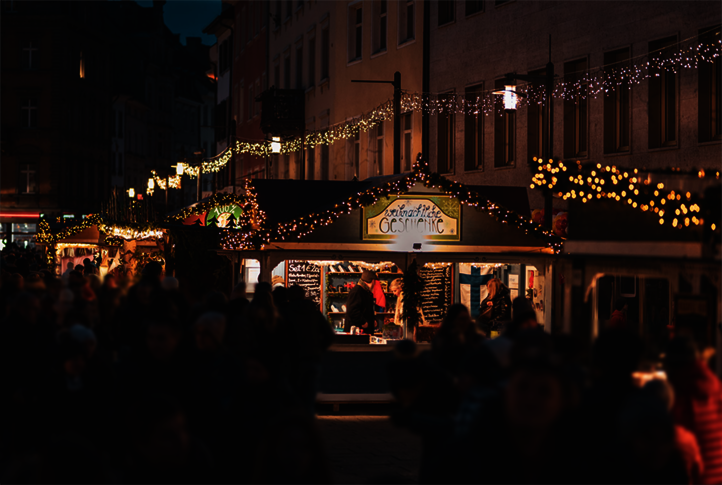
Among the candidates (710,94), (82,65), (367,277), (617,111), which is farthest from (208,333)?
(82,65)

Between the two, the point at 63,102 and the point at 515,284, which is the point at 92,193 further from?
the point at 515,284

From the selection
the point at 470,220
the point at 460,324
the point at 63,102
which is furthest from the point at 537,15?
the point at 63,102

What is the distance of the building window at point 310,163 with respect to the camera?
39000 millimetres

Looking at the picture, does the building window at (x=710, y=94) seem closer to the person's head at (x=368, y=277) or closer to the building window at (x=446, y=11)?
the person's head at (x=368, y=277)

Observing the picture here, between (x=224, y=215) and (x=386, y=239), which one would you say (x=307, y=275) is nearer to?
(x=386, y=239)

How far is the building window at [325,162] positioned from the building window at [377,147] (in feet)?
17.2

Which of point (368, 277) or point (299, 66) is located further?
point (299, 66)

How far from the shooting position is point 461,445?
13.9 feet

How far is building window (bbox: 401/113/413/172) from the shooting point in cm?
3009

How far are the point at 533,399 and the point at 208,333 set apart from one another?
358 centimetres

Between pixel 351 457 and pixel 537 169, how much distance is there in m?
3.40

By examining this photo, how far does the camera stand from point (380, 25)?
31750 mm

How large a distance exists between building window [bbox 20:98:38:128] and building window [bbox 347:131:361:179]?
35097 mm

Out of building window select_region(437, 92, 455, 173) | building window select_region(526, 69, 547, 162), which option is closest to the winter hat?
building window select_region(526, 69, 547, 162)
